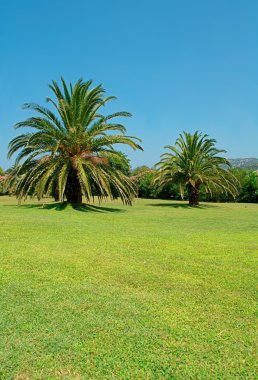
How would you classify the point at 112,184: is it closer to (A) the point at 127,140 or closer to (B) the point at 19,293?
(A) the point at 127,140

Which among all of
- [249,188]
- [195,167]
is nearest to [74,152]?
[195,167]

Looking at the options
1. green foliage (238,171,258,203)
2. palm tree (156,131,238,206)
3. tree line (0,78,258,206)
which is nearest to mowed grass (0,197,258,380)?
tree line (0,78,258,206)

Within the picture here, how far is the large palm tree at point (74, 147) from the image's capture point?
15.5 metres

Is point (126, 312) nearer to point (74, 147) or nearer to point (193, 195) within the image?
point (74, 147)

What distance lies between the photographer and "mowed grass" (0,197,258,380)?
2717 mm

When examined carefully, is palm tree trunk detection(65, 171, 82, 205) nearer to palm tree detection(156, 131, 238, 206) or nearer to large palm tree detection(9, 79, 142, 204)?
large palm tree detection(9, 79, 142, 204)

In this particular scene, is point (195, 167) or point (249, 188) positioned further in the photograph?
point (249, 188)

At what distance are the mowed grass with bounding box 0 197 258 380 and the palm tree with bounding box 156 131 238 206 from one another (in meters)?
16.3

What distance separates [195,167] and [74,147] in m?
9.52

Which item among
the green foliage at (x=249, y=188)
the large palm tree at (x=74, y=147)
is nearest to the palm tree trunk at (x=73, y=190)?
the large palm tree at (x=74, y=147)

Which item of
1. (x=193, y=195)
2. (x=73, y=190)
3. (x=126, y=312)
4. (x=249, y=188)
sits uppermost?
(x=249, y=188)

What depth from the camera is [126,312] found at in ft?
11.9

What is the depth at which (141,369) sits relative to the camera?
267 centimetres

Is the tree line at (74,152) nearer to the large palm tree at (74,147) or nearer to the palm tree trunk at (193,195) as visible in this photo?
the large palm tree at (74,147)
